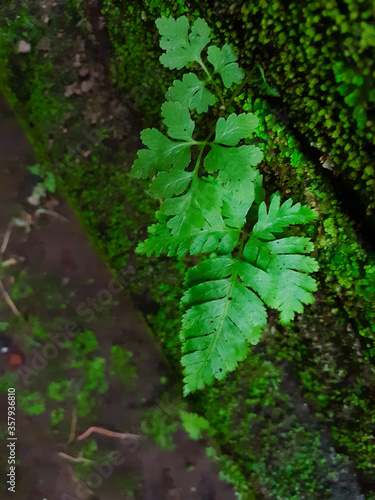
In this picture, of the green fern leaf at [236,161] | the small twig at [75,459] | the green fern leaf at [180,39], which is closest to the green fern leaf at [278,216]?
the green fern leaf at [236,161]

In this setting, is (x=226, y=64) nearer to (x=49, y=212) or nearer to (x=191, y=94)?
(x=191, y=94)

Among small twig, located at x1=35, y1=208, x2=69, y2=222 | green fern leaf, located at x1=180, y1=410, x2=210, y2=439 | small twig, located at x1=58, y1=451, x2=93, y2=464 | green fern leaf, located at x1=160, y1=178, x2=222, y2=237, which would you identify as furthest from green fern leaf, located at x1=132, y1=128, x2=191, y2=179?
small twig, located at x1=58, y1=451, x2=93, y2=464

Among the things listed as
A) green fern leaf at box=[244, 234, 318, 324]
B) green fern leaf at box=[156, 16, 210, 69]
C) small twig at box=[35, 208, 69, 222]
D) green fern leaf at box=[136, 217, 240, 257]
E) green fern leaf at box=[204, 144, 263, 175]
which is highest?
small twig at box=[35, 208, 69, 222]

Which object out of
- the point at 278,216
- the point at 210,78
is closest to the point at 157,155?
the point at 210,78

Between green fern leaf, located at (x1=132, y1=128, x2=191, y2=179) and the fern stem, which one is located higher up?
the fern stem

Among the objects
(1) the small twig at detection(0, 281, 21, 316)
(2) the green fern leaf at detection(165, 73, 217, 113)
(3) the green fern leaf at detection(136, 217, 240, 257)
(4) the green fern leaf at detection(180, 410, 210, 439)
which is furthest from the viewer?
(1) the small twig at detection(0, 281, 21, 316)

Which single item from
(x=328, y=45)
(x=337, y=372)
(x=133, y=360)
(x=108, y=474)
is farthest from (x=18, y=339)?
(x=328, y=45)

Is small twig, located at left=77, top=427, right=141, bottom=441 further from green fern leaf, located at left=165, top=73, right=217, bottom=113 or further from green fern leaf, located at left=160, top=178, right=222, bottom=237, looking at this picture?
green fern leaf, located at left=165, top=73, right=217, bottom=113

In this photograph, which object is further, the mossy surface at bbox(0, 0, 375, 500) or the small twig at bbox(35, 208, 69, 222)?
the small twig at bbox(35, 208, 69, 222)

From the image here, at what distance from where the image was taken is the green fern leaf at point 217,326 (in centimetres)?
192

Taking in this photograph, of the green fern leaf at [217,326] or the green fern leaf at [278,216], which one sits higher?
the green fern leaf at [278,216]

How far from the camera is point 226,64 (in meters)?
1.82

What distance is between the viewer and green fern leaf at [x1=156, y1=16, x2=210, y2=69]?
5.75ft

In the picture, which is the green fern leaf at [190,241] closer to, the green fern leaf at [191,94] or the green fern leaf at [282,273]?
the green fern leaf at [282,273]
